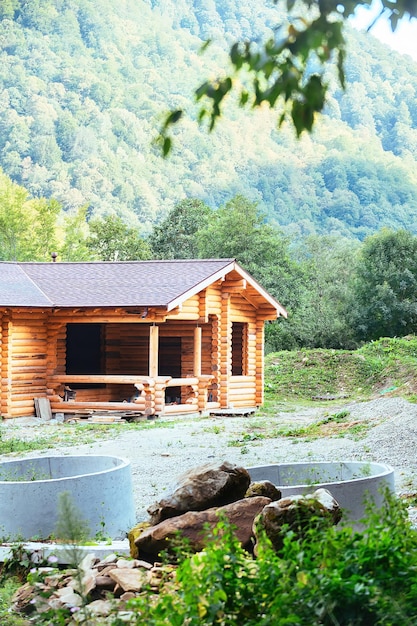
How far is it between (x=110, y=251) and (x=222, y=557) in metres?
48.0

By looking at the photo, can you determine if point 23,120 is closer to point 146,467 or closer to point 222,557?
point 146,467

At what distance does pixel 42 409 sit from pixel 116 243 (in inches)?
1187

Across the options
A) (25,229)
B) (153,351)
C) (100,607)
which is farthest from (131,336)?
(25,229)

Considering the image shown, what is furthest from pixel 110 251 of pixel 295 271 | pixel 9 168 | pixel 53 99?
pixel 53 99

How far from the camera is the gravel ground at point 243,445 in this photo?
43.8 ft

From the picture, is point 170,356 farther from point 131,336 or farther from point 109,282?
point 109,282

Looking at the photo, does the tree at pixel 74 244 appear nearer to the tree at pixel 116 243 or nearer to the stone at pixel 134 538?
the tree at pixel 116 243

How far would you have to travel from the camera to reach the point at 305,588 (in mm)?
4219

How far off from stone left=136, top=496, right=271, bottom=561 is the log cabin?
14101 millimetres

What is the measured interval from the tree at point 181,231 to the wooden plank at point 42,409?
27500 mm

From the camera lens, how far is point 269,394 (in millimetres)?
28297

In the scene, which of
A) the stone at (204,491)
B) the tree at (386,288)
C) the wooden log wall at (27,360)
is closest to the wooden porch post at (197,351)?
the wooden log wall at (27,360)

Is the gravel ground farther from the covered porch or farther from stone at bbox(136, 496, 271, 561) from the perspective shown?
stone at bbox(136, 496, 271, 561)

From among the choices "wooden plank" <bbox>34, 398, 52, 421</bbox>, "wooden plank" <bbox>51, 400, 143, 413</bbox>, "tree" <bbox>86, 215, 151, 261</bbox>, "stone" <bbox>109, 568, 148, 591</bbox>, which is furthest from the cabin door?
"tree" <bbox>86, 215, 151, 261</bbox>
